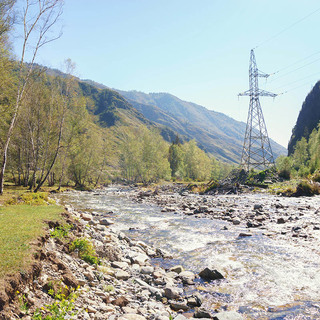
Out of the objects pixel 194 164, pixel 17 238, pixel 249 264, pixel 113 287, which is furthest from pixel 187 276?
pixel 194 164

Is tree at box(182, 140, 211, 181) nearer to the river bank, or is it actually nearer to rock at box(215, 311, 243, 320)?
the river bank

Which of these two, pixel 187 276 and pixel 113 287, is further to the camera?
pixel 187 276

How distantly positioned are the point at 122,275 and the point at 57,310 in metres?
3.87

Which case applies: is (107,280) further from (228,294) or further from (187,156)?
(187,156)

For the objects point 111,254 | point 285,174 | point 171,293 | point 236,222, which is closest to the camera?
point 171,293

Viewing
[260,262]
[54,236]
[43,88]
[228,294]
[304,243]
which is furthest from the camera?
[43,88]

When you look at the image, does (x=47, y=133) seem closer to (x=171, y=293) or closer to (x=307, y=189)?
(x=171, y=293)

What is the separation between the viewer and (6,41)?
19766mm

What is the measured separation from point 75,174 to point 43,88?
2494 centimetres

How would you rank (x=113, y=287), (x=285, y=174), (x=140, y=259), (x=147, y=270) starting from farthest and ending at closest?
1. (x=285, y=174)
2. (x=140, y=259)
3. (x=147, y=270)
4. (x=113, y=287)

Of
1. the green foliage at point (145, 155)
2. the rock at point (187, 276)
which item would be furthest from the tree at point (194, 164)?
the rock at point (187, 276)

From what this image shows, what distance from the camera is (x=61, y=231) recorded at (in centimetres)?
908

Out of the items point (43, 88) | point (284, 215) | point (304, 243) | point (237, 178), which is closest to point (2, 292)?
point (304, 243)

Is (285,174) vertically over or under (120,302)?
over
